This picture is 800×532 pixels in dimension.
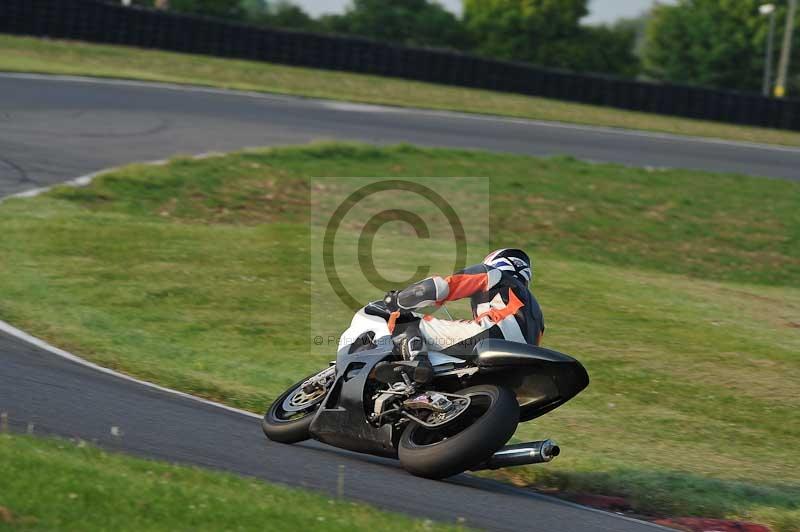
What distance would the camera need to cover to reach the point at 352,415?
23.5 ft

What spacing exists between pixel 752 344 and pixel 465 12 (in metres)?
53.3

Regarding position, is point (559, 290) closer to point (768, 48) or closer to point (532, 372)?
point (532, 372)

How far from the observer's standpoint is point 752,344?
480 inches

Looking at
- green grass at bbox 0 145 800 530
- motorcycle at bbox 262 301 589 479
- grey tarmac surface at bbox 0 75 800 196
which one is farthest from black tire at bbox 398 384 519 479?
grey tarmac surface at bbox 0 75 800 196

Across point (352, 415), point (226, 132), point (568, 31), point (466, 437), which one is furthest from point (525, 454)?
point (568, 31)

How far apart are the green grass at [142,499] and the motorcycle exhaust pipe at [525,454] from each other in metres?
1.06

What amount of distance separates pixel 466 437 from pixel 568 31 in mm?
55492

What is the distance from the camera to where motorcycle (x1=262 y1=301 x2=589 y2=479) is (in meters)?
6.48

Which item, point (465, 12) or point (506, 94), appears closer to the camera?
point (506, 94)

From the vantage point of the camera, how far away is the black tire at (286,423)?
7.39 metres

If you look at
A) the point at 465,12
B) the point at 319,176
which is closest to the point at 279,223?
the point at 319,176

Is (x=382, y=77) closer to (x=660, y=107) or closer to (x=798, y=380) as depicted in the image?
(x=660, y=107)

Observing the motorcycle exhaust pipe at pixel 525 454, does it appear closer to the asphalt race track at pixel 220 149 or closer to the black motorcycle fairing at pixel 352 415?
the asphalt race track at pixel 220 149

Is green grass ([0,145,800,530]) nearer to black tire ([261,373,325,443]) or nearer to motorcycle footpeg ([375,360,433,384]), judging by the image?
black tire ([261,373,325,443])
